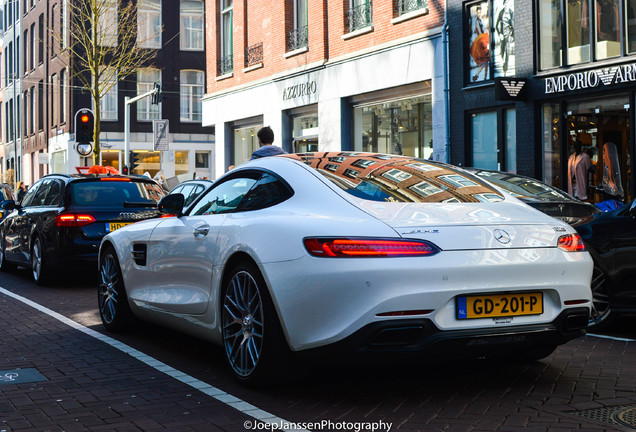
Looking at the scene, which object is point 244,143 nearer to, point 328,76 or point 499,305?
point 328,76

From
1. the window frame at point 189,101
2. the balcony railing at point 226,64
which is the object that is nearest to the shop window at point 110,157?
the window frame at point 189,101

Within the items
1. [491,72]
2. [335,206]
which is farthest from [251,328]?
[491,72]

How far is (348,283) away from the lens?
4.56 metres

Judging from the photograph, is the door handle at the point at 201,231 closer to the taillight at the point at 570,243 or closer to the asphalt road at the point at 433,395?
the asphalt road at the point at 433,395

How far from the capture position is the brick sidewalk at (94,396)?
4.57 metres

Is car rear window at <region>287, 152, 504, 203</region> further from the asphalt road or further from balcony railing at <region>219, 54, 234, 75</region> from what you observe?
balcony railing at <region>219, 54, 234, 75</region>

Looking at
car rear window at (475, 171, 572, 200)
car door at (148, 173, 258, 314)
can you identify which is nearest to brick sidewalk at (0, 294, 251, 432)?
car door at (148, 173, 258, 314)

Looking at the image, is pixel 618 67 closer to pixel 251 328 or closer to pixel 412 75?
pixel 412 75

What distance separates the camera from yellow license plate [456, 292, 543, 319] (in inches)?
184

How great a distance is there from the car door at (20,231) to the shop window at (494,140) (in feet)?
32.2

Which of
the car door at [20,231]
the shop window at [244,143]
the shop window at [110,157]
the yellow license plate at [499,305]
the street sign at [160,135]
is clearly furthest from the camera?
the shop window at [110,157]

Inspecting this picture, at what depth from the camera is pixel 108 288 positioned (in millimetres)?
7715

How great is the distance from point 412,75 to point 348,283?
54.2ft

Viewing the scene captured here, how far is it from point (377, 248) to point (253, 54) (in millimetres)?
24372
